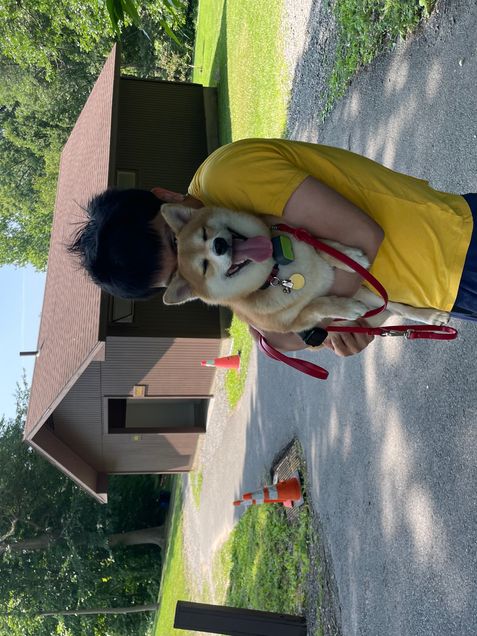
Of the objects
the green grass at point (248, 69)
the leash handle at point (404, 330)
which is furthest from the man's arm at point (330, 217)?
the green grass at point (248, 69)

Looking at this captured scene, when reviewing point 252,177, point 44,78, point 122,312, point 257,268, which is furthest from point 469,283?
point 44,78

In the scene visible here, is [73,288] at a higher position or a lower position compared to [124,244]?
lower

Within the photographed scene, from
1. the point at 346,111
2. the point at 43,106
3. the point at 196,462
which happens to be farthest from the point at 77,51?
the point at 346,111

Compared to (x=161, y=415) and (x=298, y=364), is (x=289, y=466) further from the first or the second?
(x=161, y=415)

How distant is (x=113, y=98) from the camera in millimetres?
11742

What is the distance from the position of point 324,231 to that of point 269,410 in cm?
745

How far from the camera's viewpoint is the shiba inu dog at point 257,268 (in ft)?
7.58

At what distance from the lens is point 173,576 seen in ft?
59.2

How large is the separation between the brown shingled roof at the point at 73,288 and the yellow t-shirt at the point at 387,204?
673 centimetres

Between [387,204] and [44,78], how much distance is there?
24495 millimetres

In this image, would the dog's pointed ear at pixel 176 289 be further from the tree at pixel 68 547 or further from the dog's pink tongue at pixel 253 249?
the tree at pixel 68 547

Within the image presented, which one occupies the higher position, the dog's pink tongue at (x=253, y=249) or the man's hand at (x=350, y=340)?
the dog's pink tongue at (x=253, y=249)

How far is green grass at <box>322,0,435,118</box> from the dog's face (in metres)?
4.31

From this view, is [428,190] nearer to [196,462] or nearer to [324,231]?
[324,231]
